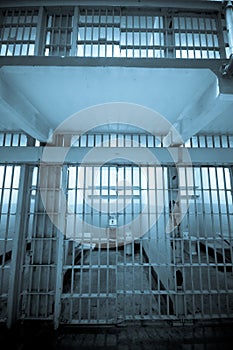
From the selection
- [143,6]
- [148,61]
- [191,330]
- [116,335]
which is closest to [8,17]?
[143,6]

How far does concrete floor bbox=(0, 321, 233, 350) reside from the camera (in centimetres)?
299

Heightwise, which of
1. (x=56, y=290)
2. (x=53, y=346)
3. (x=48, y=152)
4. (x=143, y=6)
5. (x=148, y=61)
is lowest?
(x=53, y=346)

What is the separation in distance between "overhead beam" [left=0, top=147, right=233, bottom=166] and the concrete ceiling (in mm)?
410

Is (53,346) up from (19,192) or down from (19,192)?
down

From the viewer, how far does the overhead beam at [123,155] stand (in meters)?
3.55

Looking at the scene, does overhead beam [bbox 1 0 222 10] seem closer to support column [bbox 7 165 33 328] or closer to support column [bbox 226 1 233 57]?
support column [bbox 226 1 233 57]

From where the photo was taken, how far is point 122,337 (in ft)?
10.5

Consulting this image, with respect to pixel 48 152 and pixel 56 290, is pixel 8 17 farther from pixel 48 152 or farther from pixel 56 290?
pixel 56 290

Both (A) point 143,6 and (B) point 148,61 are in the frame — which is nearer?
(B) point 148,61

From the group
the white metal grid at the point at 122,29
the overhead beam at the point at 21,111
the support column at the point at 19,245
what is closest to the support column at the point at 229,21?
the white metal grid at the point at 122,29

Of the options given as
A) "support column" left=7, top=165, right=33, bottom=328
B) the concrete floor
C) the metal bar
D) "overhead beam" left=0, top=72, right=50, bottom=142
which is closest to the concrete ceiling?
"overhead beam" left=0, top=72, right=50, bottom=142

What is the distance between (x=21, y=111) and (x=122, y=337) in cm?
364

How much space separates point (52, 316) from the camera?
141 inches

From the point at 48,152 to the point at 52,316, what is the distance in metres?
2.85
